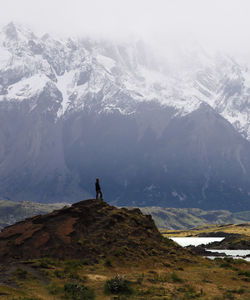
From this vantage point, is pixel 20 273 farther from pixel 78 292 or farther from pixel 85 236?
pixel 85 236

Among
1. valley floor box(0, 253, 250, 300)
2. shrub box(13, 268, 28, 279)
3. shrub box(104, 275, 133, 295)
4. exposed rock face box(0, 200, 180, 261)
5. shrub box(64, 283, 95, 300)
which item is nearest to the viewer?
shrub box(64, 283, 95, 300)

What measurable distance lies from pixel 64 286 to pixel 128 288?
281 inches

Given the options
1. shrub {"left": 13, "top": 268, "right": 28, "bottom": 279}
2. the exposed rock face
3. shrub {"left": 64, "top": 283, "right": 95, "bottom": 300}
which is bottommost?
shrub {"left": 64, "top": 283, "right": 95, "bottom": 300}

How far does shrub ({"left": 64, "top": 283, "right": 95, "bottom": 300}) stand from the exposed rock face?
15.7 meters

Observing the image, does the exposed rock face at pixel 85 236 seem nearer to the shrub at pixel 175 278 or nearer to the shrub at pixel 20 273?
the shrub at pixel 20 273

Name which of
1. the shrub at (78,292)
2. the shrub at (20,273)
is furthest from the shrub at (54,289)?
the shrub at (20,273)

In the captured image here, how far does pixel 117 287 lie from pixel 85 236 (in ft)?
74.7

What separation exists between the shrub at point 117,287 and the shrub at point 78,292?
2.00 m

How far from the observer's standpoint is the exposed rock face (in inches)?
2960

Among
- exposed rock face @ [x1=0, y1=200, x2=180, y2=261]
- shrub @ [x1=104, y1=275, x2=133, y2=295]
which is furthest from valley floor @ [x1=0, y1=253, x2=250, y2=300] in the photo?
exposed rock face @ [x1=0, y1=200, x2=180, y2=261]

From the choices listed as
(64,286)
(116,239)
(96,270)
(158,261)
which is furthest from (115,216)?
(64,286)

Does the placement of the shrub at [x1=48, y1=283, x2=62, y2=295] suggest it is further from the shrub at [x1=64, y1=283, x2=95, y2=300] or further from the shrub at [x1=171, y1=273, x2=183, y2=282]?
the shrub at [x1=171, y1=273, x2=183, y2=282]

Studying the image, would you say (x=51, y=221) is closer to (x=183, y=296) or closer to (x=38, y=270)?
(x=38, y=270)

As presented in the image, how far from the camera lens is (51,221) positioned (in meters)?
83.8
